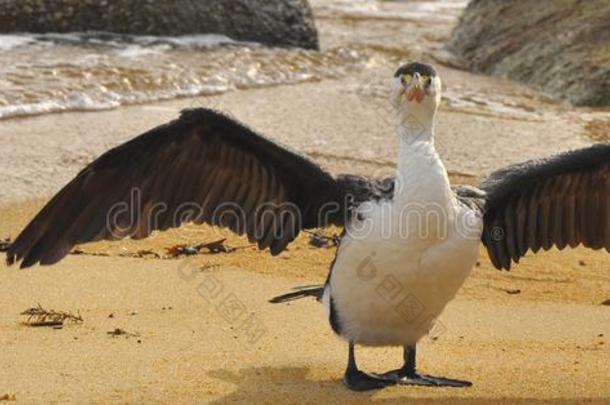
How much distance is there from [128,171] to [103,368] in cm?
94

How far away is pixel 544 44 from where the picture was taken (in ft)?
48.8

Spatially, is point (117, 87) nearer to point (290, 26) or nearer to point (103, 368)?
point (290, 26)

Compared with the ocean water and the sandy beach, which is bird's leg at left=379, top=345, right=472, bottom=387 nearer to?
the sandy beach

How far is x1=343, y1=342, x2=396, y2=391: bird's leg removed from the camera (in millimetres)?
5926

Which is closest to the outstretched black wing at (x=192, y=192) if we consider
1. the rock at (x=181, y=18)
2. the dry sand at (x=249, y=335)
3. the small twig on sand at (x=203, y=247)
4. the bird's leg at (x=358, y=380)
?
the dry sand at (x=249, y=335)

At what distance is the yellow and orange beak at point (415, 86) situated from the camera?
19.0ft

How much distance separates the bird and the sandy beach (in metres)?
0.27

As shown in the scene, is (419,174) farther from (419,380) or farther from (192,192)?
(192,192)

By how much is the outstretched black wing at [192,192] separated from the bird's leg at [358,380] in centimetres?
66

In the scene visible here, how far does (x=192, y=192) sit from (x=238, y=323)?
78 cm

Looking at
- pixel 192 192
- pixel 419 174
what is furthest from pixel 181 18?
pixel 419 174

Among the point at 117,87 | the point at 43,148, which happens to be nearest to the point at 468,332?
the point at 43,148

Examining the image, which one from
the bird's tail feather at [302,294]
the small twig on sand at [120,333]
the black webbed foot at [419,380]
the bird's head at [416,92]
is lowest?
the black webbed foot at [419,380]

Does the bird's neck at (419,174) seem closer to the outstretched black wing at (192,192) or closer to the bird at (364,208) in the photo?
the bird at (364,208)
